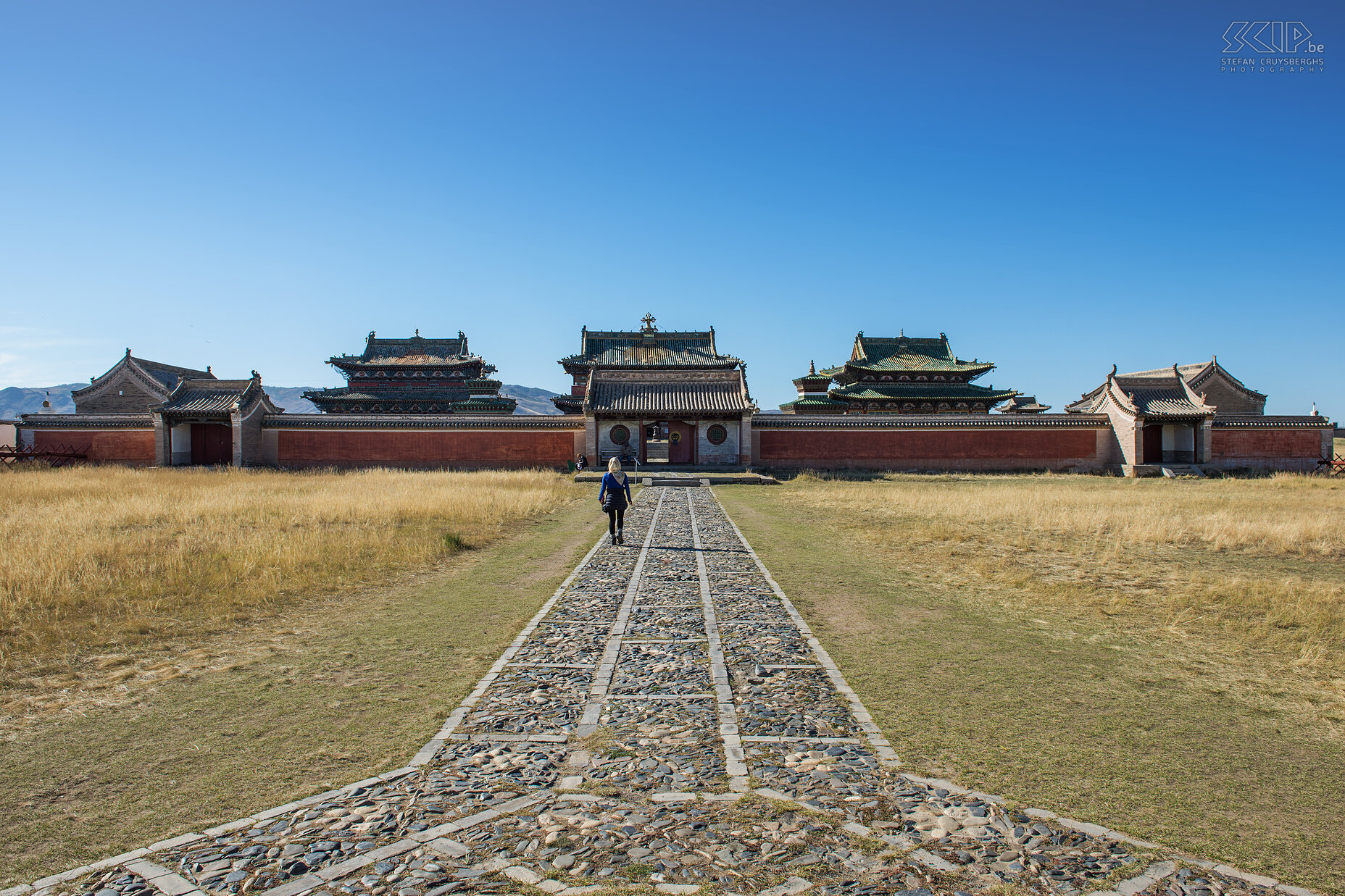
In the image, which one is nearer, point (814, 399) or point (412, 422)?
point (412, 422)

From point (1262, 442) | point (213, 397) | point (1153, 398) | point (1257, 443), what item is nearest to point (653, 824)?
point (213, 397)

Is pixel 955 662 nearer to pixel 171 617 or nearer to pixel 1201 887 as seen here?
pixel 1201 887

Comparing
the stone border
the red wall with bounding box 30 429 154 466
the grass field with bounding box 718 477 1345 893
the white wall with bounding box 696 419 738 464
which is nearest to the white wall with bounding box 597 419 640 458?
the white wall with bounding box 696 419 738 464

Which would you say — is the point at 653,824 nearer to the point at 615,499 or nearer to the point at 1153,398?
the point at 615,499

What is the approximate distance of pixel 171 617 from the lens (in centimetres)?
786

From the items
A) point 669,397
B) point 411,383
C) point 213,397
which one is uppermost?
point 411,383

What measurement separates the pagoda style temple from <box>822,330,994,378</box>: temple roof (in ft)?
70.9

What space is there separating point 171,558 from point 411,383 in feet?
114

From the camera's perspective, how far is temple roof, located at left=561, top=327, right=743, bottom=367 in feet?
133

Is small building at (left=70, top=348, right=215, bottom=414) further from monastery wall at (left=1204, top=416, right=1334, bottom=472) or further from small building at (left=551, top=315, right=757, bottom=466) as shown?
monastery wall at (left=1204, top=416, right=1334, bottom=472)

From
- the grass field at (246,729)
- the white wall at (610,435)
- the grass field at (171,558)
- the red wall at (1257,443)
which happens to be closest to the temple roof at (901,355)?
the red wall at (1257,443)

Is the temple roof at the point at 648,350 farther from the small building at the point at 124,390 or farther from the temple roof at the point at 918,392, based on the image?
the small building at the point at 124,390

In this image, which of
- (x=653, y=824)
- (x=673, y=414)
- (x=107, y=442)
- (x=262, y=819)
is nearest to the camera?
(x=653, y=824)

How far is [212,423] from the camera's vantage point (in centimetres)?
3488
